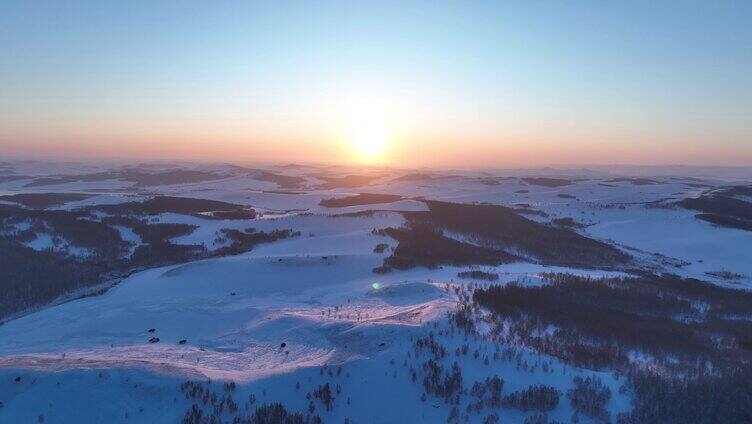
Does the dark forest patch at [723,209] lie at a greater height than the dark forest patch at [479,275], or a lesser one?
greater

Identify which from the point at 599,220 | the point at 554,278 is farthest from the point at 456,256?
the point at 599,220

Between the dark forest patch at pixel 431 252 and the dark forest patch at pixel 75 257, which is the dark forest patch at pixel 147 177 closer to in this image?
the dark forest patch at pixel 75 257

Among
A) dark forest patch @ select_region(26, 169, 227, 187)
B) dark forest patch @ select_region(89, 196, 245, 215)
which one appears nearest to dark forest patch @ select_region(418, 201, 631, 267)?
dark forest patch @ select_region(89, 196, 245, 215)

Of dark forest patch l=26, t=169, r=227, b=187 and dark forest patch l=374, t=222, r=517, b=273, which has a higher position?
dark forest patch l=26, t=169, r=227, b=187

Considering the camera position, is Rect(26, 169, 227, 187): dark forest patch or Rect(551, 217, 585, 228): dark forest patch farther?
Rect(26, 169, 227, 187): dark forest patch

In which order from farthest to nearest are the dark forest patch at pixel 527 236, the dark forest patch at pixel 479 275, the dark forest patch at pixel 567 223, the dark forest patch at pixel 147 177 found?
the dark forest patch at pixel 147 177
the dark forest patch at pixel 567 223
the dark forest patch at pixel 527 236
the dark forest patch at pixel 479 275

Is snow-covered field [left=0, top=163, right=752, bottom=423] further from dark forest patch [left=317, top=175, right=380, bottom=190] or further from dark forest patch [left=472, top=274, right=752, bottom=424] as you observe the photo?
dark forest patch [left=317, top=175, right=380, bottom=190]

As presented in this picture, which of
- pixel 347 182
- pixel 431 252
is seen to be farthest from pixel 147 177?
pixel 431 252

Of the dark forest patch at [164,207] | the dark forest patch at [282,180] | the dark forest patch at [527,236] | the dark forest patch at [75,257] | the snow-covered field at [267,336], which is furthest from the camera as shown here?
the dark forest patch at [282,180]

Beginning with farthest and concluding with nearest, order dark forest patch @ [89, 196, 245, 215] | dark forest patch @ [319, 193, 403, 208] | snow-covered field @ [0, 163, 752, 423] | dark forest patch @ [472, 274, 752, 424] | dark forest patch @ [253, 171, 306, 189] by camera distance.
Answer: dark forest patch @ [253, 171, 306, 189], dark forest patch @ [319, 193, 403, 208], dark forest patch @ [89, 196, 245, 215], dark forest patch @ [472, 274, 752, 424], snow-covered field @ [0, 163, 752, 423]

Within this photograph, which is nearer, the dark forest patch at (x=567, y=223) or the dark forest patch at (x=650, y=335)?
the dark forest patch at (x=650, y=335)

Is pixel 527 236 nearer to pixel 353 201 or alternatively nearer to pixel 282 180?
pixel 353 201

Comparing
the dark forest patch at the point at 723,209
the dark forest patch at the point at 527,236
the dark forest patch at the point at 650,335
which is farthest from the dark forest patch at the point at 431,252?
the dark forest patch at the point at 723,209
